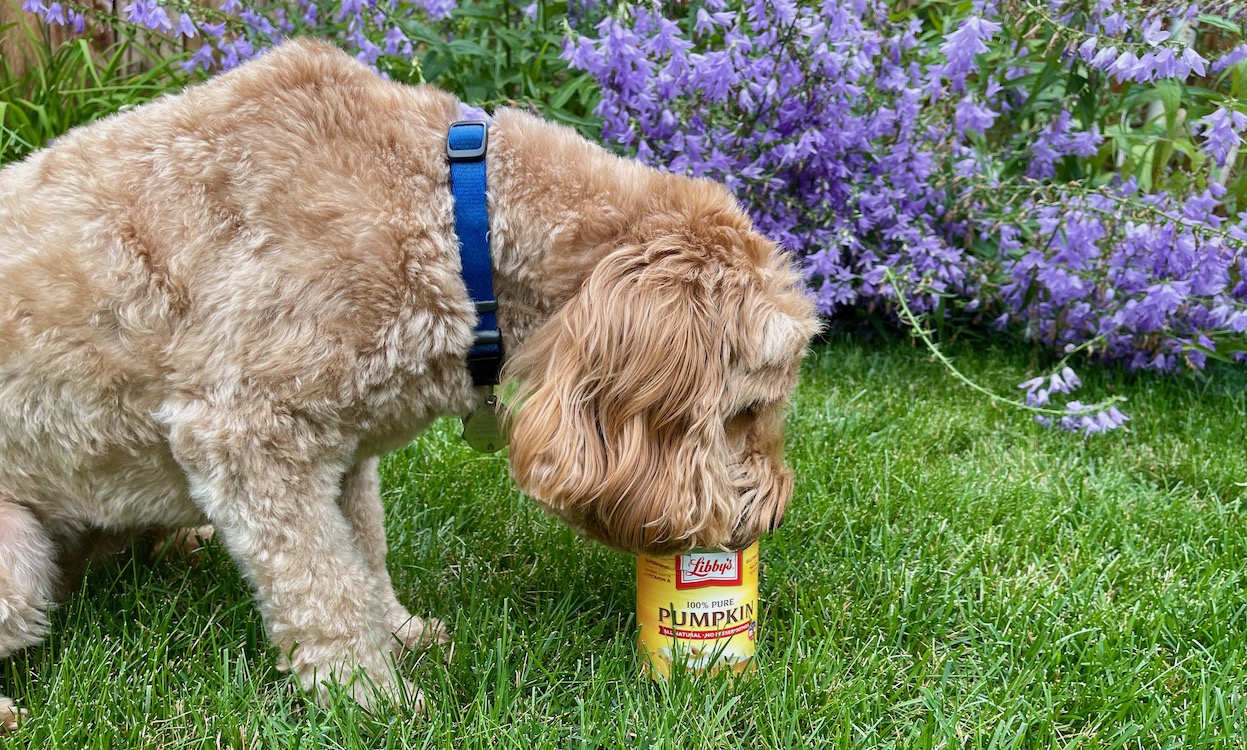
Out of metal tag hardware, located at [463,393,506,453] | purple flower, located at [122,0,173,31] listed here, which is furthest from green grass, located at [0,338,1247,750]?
purple flower, located at [122,0,173,31]

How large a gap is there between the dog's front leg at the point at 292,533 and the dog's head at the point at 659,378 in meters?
0.44

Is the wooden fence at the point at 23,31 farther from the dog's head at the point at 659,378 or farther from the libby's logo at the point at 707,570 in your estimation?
the libby's logo at the point at 707,570

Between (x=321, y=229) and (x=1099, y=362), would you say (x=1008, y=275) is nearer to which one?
(x=1099, y=362)

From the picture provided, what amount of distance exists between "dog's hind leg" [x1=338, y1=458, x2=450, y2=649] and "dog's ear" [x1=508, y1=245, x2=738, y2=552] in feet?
2.28

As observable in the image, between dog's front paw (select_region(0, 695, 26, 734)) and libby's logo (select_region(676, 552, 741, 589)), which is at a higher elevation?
libby's logo (select_region(676, 552, 741, 589))

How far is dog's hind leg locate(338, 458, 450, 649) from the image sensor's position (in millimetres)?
2590

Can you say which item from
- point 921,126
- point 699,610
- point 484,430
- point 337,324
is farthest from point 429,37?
point 699,610

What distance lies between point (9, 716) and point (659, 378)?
1.59 meters

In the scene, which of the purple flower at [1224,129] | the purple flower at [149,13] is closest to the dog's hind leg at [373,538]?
the purple flower at [149,13]

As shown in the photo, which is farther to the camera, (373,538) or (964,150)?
(964,150)

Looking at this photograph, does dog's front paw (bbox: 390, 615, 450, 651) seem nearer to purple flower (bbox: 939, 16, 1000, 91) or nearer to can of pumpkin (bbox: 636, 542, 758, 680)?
can of pumpkin (bbox: 636, 542, 758, 680)

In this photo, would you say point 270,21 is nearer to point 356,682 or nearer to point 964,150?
point 964,150

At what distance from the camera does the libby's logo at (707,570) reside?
229cm

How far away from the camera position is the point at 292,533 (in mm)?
2076
